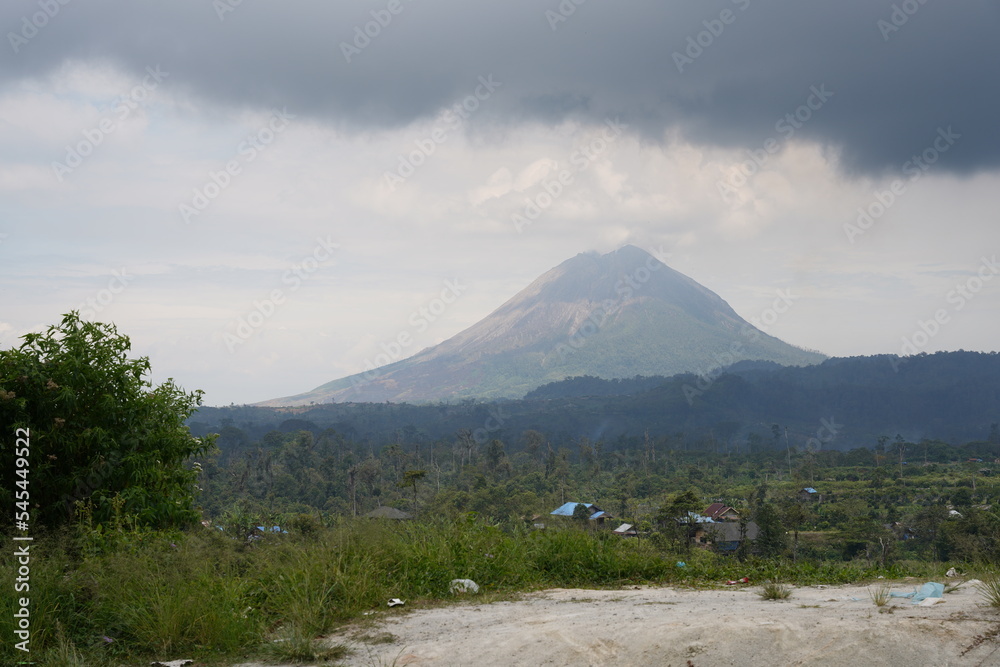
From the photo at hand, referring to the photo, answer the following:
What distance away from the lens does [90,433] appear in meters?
6.60

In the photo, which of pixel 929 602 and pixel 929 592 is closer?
pixel 929 602

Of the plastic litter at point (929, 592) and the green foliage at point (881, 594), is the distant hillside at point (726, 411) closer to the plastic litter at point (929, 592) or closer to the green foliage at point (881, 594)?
the green foliage at point (881, 594)

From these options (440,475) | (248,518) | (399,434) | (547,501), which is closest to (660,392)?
(399,434)

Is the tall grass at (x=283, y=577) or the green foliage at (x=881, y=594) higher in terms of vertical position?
the tall grass at (x=283, y=577)

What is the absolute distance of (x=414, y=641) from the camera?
4387 mm

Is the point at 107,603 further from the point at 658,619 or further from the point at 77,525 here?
the point at 658,619

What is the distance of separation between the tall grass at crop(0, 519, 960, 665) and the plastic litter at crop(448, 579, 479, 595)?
0.06m

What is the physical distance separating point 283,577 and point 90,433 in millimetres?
2547

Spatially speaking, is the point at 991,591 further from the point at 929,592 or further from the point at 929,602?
the point at 929,592

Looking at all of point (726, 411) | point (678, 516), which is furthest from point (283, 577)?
point (726, 411)

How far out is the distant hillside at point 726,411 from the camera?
11181 cm

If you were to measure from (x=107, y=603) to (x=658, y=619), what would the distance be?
342 cm

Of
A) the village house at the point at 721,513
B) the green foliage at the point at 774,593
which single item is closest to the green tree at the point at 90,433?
the green foliage at the point at 774,593

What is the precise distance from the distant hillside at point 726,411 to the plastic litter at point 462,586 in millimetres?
86605
